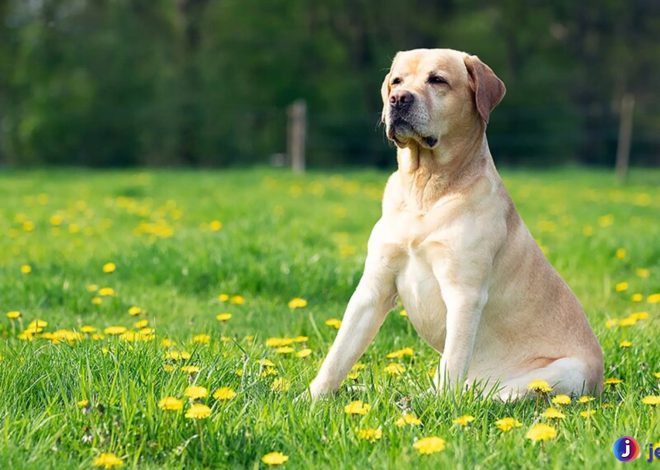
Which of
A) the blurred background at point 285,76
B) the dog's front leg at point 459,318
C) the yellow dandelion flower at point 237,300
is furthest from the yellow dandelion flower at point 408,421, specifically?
the blurred background at point 285,76

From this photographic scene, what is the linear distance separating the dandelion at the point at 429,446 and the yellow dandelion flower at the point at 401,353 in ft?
4.82

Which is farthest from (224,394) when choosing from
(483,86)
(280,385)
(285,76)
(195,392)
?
(285,76)

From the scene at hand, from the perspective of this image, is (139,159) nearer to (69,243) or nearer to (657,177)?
(657,177)

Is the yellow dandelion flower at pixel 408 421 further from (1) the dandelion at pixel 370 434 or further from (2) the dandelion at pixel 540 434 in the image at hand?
(2) the dandelion at pixel 540 434

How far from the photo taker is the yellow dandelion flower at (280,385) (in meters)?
3.25

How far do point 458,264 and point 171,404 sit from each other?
50.4 inches

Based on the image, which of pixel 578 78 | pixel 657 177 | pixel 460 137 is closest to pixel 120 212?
pixel 460 137

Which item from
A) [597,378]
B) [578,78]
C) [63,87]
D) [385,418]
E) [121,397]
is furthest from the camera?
[578,78]

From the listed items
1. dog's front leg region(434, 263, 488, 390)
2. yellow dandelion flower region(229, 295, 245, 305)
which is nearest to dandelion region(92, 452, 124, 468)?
dog's front leg region(434, 263, 488, 390)

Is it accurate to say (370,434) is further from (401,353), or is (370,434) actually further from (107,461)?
(401,353)

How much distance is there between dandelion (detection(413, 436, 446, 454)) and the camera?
2.35 meters

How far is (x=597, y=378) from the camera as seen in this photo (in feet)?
11.1

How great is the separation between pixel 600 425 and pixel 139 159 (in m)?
22.4

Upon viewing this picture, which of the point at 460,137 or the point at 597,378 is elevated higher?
the point at 460,137
